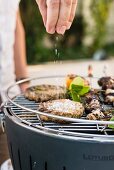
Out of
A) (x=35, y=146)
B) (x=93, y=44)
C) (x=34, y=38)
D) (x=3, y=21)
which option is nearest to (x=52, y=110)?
(x=35, y=146)

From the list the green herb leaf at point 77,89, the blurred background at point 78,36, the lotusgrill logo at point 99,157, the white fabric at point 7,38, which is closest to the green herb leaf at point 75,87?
→ the green herb leaf at point 77,89

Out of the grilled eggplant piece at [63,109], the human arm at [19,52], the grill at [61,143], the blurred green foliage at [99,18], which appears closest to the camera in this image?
the grill at [61,143]

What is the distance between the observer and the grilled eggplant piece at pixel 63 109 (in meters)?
1.35

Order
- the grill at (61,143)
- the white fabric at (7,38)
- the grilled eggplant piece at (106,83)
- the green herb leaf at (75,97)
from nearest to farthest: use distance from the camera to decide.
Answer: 1. the grill at (61,143)
2. the green herb leaf at (75,97)
3. the grilled eggplant piece at (106,83)
4. the white fabric at (7,38)

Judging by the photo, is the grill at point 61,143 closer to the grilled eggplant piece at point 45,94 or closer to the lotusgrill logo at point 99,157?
the lotusgrill logo at point 99,157

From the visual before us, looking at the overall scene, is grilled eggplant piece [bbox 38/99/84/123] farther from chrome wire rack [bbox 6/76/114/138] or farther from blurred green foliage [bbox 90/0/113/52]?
blurred green foliage [bbox 90/0/113/52]

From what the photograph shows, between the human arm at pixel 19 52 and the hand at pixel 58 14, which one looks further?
the human arm at pixel 19 52

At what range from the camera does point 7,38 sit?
235cm

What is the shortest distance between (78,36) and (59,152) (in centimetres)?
516

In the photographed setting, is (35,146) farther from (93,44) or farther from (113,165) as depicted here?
(93,44)

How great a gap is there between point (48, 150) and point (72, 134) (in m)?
0.10

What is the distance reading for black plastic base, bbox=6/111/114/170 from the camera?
1.22 m

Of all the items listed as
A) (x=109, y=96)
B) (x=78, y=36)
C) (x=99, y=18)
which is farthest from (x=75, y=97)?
(x=78, y=36)

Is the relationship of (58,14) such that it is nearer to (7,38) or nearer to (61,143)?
(61,143)
